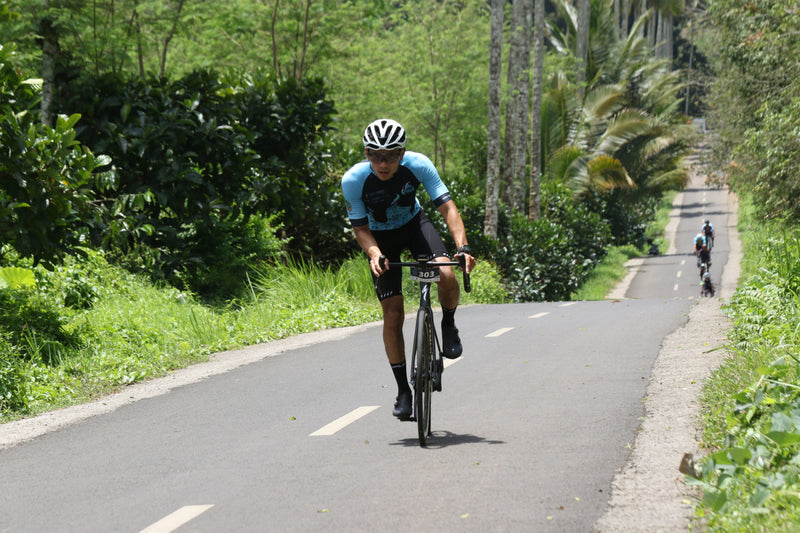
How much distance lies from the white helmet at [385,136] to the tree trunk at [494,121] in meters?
17.9

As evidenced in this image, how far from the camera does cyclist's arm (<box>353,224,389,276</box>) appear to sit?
5.95m

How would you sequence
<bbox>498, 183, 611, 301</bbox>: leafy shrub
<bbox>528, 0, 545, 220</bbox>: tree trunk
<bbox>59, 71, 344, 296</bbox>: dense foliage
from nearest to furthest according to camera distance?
1. <bbox>59, 71, 344, 296</bbox>: dense foliage
2. <bbox>498, 183, 611, 301</bbox>: leafy shrub
3. <bbox>528, 0, 545, 220</bbox>: tree trunk

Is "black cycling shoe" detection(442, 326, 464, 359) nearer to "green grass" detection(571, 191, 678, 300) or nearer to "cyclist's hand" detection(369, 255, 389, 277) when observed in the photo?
"cyclist's hand" detection(369, 255, 389, 277)

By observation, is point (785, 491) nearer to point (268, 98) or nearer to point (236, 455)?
point (236, 455)

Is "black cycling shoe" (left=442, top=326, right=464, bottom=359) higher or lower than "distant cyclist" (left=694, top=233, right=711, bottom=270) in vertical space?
higher

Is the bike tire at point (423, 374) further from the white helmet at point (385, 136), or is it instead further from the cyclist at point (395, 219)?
the white helmet at point (385, 136)

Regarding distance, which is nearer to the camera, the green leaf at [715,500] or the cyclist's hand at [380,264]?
the green leaf at [715,500]

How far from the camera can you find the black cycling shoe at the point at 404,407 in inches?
248

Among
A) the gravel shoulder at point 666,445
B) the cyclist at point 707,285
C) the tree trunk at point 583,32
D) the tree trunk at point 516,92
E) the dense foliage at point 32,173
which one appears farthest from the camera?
the tree trunk at point 583,32

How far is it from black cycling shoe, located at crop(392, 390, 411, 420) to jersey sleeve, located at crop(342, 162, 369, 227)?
1.19 m

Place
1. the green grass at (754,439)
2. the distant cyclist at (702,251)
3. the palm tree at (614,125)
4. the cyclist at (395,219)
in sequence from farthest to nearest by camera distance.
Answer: the palm tree at (614,125) < the distant cyclist at (702,251) < the cyclist at (395,219) < the green grass at (754,439)

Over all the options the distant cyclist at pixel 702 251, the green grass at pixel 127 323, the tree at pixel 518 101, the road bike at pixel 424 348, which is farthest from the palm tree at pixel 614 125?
the road bike at pixel 424 348

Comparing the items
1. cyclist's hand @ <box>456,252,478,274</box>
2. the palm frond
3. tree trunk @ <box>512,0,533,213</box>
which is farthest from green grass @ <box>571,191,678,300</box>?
cyclist's hand @ <box>456,252,478,274</box>

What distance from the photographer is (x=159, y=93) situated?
13875 millimetres
